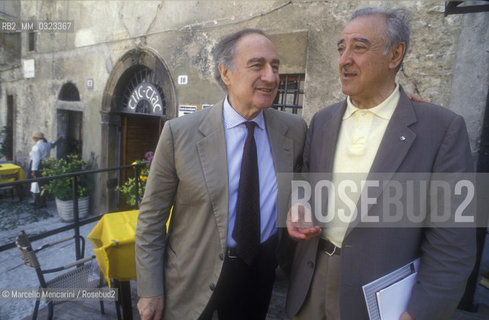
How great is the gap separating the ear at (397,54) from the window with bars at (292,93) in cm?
301

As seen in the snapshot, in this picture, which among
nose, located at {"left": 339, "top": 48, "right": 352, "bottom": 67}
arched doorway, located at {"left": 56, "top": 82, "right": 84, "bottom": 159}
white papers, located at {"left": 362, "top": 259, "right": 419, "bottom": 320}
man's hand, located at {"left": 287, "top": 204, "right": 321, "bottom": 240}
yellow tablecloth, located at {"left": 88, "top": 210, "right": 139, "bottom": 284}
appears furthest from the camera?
arched doorway, located at {"left": 56, "top": 82, "right": 84, "bottom": 159}

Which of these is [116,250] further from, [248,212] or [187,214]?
[248,212]

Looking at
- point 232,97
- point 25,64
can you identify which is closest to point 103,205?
point 25,64

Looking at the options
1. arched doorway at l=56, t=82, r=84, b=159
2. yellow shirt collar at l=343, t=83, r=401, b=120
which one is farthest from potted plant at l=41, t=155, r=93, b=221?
yellow shirt collar at l=343, t=83, r=401, b=120

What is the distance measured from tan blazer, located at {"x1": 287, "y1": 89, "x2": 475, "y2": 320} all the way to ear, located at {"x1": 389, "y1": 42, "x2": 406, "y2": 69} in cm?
19

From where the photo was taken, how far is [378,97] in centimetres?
143

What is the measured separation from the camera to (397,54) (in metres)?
1.41

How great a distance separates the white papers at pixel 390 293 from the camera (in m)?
1.15

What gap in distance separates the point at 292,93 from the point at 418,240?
3.51m

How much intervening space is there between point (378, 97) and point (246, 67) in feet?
2.37

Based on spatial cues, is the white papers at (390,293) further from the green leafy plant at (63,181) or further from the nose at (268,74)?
the green leafy plant at (63,181)

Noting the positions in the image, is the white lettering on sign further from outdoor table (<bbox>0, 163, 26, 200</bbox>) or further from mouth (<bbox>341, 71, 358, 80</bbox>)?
mouth (<bbox>341, 71, 358, 80</bbox>)

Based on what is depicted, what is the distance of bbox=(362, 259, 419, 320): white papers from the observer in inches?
45.4

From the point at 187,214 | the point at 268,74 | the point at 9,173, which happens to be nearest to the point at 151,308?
the point at 187,214
